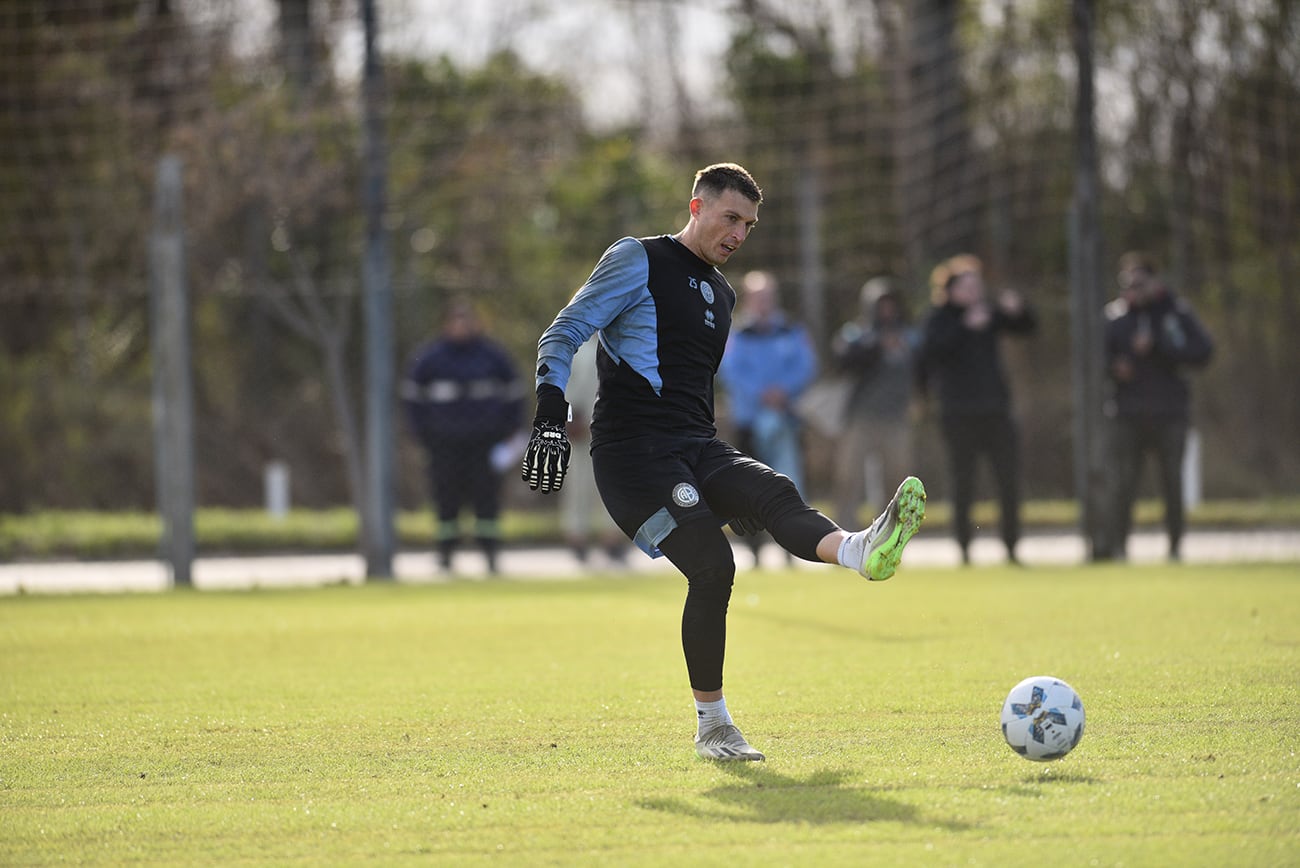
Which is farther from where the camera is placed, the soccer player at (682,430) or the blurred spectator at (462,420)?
the blurred spectator at (462,420)

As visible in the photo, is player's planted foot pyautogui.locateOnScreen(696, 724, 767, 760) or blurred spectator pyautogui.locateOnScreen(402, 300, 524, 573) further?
blurred spectator pyautogui.locateOnScreen(402, 300, 524, 573)

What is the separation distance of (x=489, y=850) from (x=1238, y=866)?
1.71 meters

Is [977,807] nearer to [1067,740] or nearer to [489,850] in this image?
[1067,740]

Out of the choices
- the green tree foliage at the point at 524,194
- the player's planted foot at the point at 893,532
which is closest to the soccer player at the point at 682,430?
the player's planted foot at the point at 893,532

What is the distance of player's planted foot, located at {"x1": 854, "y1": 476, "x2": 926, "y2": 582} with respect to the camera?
5262mm

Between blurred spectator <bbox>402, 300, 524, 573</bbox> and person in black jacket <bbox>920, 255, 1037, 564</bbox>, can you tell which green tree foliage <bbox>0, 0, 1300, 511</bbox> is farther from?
person in black jacket <bbox>920, 255, 1037, 564</bbox>

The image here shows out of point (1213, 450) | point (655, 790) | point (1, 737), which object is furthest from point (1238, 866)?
point (1213, 450)

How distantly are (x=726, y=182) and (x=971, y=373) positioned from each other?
7530 millimetres

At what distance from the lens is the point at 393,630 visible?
9656mm

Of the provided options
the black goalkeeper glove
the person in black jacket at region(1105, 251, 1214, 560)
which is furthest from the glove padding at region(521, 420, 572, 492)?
the person in black jacket at region(1105, 251, 1214, 560)

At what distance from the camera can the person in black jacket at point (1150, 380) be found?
42.1 feet

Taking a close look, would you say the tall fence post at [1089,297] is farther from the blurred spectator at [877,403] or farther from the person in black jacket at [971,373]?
the blurred spectator at [877,403]

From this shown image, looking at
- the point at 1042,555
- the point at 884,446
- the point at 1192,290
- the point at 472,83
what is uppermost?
the point at 472,83

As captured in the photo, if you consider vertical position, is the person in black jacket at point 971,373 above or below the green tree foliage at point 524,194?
below
